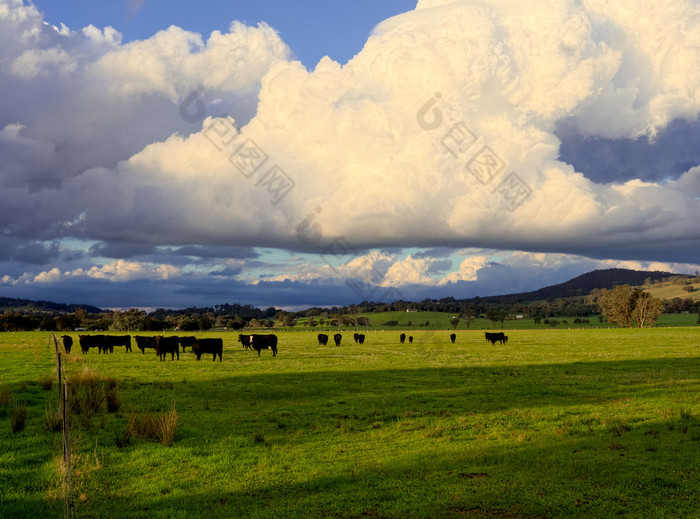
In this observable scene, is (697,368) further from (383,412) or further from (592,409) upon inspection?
(383,412)

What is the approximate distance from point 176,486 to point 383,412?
30.7 feet

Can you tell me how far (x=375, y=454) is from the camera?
13.5 meters

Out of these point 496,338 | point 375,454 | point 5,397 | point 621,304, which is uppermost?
point 621,304

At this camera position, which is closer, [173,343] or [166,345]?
[166,345]

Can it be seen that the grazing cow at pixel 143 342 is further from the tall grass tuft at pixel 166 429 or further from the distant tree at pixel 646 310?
the distant tree at pixel 646 310

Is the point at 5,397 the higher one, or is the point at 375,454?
the point at 5,397

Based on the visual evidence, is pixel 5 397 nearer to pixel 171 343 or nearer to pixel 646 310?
pixel 171 343

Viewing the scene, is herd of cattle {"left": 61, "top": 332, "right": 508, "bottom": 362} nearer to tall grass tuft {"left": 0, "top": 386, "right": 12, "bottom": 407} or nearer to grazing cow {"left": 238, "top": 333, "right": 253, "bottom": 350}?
grazing cow {"left": 238, "top": 333, "right": 253, "bottom": 350}

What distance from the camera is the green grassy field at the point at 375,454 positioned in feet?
33.1

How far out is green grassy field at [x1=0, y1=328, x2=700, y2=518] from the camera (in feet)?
33.1

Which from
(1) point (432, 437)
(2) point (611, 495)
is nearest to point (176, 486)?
(1) point (432, 437)

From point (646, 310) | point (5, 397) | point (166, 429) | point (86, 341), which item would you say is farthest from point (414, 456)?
point (646, 310)

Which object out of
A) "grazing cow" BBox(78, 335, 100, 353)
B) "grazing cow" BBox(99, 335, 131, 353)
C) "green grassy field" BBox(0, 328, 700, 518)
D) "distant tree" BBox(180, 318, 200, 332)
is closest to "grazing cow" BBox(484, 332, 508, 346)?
"grazing cow" BBox(99, 335, 131, 353)

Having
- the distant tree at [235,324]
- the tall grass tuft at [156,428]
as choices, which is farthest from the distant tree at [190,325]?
the tall grass tuft at [156,428]
